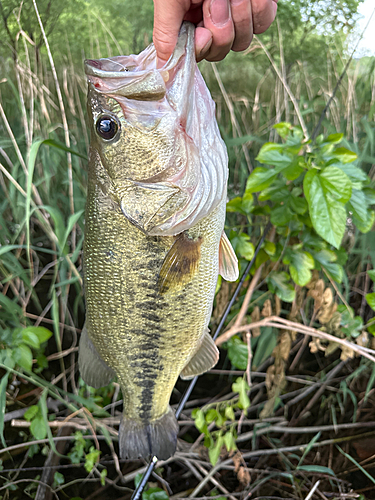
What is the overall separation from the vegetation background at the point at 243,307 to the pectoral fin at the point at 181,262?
0.44 metres

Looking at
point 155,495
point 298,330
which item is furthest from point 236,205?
point 155,495

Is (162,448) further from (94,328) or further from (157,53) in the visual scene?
(157,53)

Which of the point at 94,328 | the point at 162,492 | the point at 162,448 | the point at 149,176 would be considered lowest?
the point at 162,492

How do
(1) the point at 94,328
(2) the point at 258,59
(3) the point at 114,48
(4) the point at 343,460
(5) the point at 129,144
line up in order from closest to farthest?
1. (5) the point at 129,144
2. (1) the point at 94,328
3. (4) the point at 343,460
4. (3) the point at 114,48
5. (2) the point at 258,59

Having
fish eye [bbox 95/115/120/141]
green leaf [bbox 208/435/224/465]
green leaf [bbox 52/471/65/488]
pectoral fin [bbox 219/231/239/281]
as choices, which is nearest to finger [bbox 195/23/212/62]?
fish eye [bbox 95/115/120/141]

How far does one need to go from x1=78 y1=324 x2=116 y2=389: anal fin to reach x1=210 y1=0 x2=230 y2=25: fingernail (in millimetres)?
918

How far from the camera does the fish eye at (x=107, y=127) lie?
34.5 inches

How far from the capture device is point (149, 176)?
0.91m

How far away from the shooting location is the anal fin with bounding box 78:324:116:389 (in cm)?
114

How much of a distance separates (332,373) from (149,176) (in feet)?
5.80

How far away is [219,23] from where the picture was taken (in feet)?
2.49

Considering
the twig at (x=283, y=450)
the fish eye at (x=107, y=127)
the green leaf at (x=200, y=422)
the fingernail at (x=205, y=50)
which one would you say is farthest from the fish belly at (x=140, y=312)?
the twig at (x=283, y=450)

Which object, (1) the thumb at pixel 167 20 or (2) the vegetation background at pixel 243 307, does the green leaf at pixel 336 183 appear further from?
(1) the thumb at pixel 167 20

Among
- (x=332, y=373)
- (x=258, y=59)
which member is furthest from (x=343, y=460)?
(x=258, y=59)
